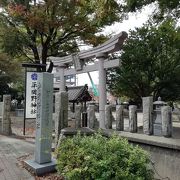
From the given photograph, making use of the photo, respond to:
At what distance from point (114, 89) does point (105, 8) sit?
18389 millimetres

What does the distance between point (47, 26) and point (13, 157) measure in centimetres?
1141

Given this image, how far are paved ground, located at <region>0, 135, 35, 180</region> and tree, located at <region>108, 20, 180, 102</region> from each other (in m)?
13.1

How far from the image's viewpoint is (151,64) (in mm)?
22438

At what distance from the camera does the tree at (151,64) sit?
2208cm

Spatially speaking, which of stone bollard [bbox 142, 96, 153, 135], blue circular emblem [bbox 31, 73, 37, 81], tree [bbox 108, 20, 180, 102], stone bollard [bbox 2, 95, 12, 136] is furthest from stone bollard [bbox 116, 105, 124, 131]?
tree [bbox 108, 20, 180, 102]

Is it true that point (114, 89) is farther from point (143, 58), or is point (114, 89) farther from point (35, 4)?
point (35, 4)

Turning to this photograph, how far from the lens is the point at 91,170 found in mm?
4922

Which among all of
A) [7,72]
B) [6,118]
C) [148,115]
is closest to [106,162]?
[148,115]

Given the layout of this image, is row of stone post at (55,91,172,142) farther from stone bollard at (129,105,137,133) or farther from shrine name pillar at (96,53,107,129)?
shrine name pillar at (96,53,107,129)

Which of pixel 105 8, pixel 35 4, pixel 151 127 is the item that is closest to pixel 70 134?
pixel 151 127

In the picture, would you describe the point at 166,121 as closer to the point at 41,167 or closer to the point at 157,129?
the point at 157,129

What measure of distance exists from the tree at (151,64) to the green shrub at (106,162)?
17.3 metres

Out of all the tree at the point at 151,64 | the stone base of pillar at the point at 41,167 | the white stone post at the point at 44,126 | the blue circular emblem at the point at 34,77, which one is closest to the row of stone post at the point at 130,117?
the white stone post at the point at 44,126

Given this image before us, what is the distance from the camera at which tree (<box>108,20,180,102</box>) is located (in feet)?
72.4
